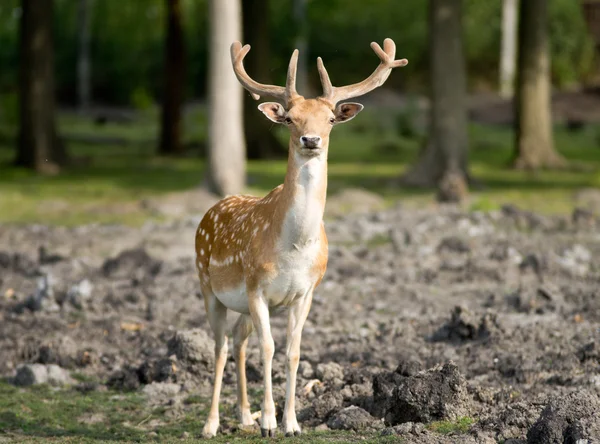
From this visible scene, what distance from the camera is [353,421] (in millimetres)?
6855

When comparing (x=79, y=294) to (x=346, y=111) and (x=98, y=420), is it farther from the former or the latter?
(x=346, y=111)

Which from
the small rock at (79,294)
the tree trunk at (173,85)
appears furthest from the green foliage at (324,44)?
the small rock at (79,294)

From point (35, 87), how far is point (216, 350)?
15.7m

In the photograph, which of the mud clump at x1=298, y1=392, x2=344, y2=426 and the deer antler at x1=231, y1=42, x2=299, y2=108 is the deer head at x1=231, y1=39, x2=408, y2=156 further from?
the mud clump at x1=298, y1=392, x2=344, y2=426

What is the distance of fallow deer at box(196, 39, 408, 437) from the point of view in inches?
251

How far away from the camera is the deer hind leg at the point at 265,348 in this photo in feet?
21.3

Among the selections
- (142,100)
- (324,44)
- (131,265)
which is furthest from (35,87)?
(324,44)

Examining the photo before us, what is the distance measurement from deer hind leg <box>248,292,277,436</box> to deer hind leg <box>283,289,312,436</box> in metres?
0.09

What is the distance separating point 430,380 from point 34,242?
8059 millimetres

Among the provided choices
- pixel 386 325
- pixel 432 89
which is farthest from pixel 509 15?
pixel 386 325

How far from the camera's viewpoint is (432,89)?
63.0 ft

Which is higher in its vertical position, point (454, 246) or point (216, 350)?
point (216, 350)

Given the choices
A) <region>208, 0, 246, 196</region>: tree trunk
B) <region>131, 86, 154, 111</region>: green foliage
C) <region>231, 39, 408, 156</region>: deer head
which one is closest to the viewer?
<region>231, 39, 408, 156</region>: deer head

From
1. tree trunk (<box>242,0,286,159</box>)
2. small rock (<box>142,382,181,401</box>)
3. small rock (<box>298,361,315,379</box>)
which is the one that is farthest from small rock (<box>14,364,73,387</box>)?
tree trunk (<box>242,0,286,159</box>)
